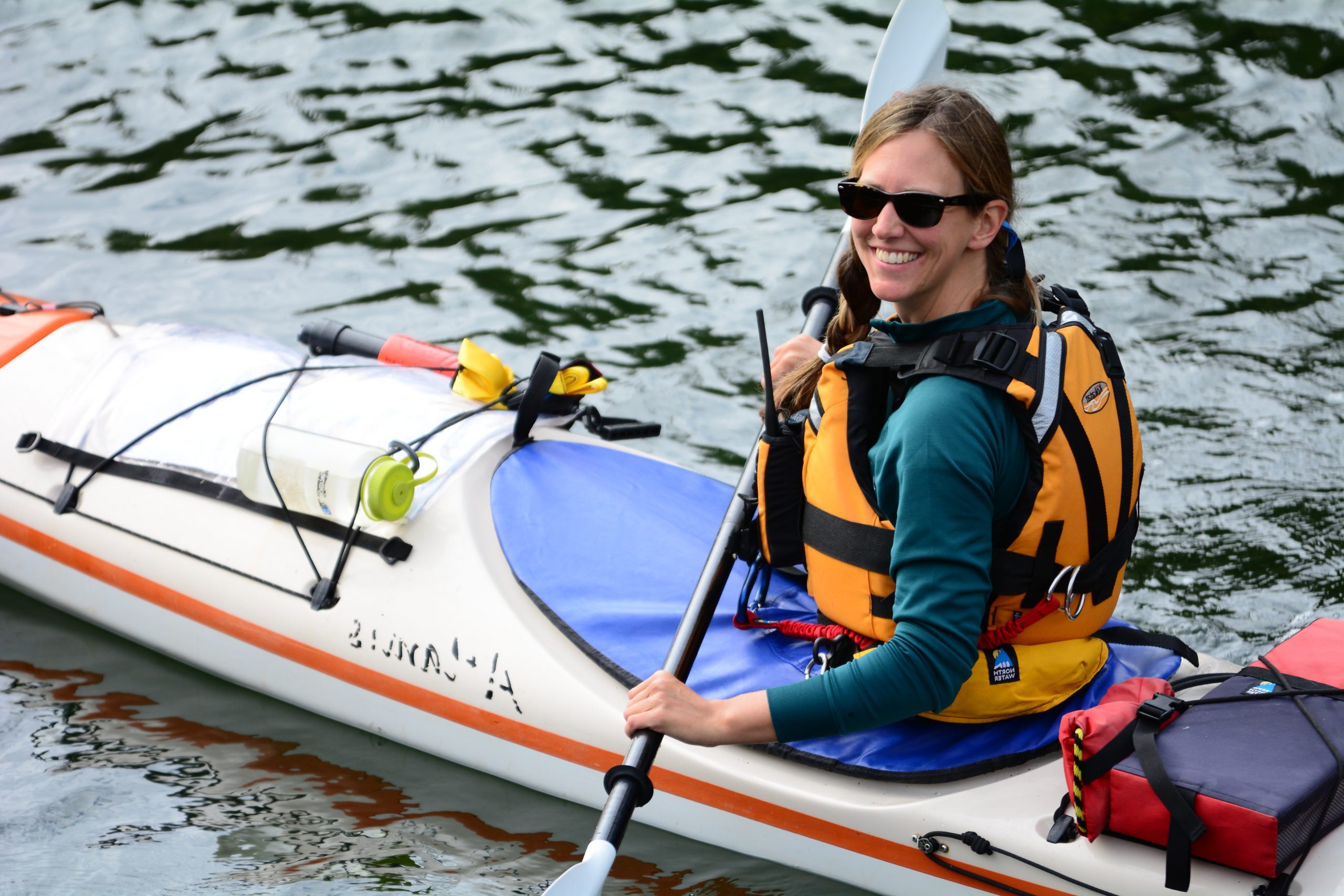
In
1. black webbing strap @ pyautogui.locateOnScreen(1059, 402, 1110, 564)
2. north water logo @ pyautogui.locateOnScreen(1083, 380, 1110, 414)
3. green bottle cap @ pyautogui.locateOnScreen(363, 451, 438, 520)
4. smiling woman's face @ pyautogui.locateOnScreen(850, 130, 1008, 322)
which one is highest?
smiling woman's face @ pyautogui.locateOnScreen(850, 130, 1008, 322)

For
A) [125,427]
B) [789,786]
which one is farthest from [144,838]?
[789,786]

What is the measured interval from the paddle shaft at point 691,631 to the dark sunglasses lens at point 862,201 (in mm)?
225

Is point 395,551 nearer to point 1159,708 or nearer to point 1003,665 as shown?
point 1003,665

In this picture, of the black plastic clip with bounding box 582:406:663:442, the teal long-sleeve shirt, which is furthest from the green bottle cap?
the teal long-sleeve shirt

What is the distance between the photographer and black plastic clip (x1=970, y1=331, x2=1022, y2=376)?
1.79m

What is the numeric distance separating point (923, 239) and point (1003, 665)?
73 centimetres

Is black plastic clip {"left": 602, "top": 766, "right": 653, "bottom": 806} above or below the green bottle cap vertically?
below

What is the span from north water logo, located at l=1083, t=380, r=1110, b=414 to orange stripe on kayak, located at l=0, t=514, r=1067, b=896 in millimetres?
784

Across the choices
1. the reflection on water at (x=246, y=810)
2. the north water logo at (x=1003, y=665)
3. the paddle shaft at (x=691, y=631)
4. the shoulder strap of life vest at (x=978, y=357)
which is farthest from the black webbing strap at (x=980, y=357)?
the reflection on water at (x=246, y=810)

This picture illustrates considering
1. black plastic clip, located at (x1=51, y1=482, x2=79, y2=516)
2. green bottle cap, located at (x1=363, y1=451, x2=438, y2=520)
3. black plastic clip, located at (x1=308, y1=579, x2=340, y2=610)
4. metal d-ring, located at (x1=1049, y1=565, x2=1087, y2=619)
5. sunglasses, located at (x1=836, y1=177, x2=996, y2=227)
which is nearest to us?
sunglasses, located at (x1=836, y1=177, x2=996, y2=227)

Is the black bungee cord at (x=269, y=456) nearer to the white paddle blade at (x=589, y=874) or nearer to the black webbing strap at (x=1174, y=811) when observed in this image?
the white paddle blade at (x=589, y=874)

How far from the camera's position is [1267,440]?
3.71m

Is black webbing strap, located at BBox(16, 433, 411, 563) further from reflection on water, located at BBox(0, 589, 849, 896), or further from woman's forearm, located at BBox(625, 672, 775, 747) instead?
woman's forearm, located at BBox(625, 672, 775, 747)

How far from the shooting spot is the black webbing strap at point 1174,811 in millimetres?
1764
